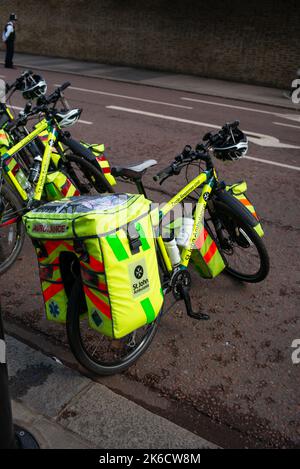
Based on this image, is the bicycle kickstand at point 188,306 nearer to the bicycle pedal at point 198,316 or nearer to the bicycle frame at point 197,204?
the bicycle pedal at point 198,316

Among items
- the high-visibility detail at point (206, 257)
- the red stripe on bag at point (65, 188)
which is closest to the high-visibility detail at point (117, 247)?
the high-visibility detail at point (206, 257)

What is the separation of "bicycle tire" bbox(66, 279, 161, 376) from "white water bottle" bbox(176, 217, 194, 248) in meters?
0.63

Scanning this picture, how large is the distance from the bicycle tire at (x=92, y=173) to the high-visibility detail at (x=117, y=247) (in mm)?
2721

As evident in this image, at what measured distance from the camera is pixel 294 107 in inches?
514

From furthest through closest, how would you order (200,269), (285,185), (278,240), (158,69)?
1. (158,69)
2. (285,185)
3. (278,240)
4. (200,269)

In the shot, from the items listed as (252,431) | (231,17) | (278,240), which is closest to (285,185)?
(278,240)

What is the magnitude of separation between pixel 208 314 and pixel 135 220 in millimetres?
1476

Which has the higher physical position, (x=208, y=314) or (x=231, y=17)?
(x=231, y=17)

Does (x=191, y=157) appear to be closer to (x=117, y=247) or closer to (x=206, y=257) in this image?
(x=206, y=257)

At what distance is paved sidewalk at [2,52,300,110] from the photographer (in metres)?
14.1

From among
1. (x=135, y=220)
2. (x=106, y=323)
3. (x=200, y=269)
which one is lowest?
(x=200, y=269)

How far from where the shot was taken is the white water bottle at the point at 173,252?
10.1 feet
